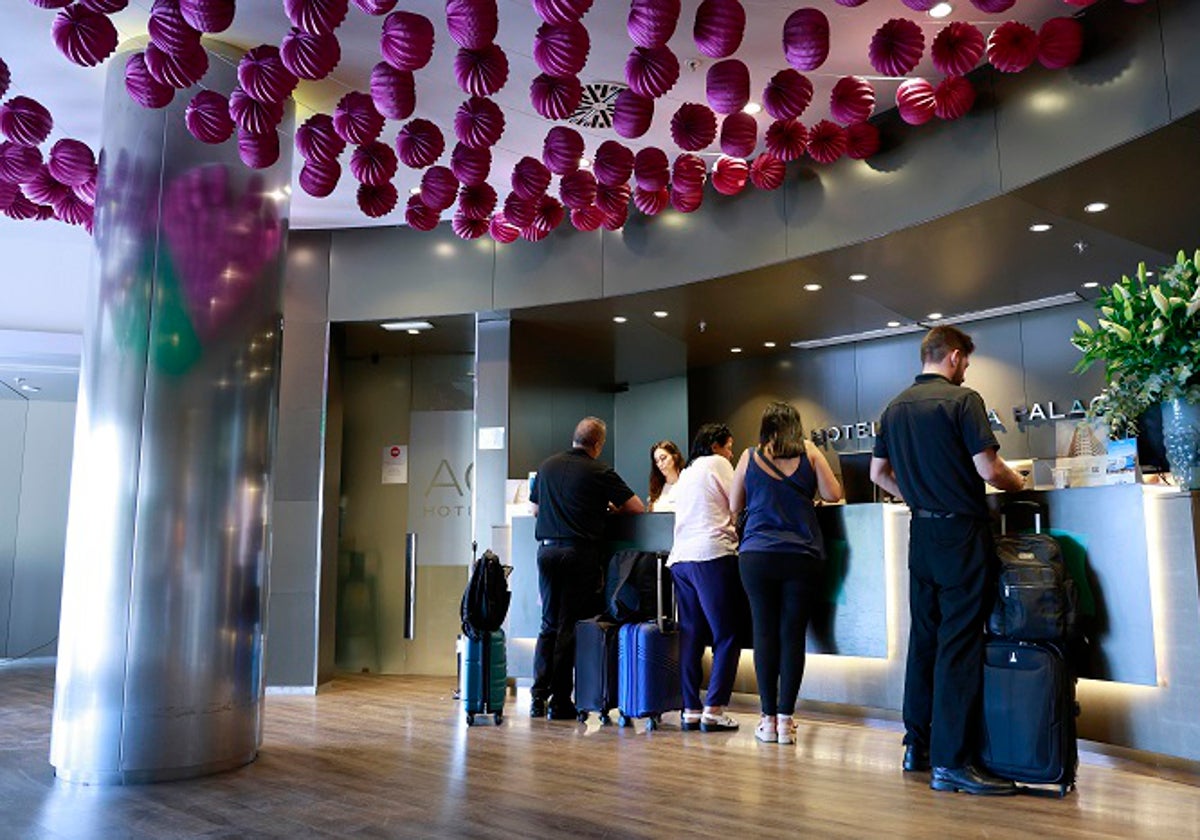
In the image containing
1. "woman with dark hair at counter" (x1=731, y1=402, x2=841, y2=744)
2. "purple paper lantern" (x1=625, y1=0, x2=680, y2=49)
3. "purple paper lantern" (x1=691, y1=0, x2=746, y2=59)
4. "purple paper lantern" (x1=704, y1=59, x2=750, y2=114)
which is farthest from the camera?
"purple paper lantern" (x1=704, y1=59, x2=750, y2=114)

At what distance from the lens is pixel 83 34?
414 cm

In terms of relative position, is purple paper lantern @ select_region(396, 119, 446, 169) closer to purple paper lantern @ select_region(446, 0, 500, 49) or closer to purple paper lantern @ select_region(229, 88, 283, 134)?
purple paper lantern @ select_region(229, 88, 283, 134)

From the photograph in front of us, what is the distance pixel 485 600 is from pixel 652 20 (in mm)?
3214

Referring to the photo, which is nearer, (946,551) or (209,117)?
(946,551)

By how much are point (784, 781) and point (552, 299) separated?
471cm

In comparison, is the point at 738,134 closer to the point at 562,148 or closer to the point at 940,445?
the point at 562,148

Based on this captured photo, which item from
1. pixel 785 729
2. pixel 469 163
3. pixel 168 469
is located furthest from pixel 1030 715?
pixel 469 163

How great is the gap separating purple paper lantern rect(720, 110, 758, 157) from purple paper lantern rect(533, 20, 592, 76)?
5.07 feet

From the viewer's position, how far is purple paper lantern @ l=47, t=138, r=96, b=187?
555 centimetres

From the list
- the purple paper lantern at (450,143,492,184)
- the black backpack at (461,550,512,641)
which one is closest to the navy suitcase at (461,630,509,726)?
the black backpack at (461,550,512,641)

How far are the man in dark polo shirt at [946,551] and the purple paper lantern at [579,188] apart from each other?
8.93 feet

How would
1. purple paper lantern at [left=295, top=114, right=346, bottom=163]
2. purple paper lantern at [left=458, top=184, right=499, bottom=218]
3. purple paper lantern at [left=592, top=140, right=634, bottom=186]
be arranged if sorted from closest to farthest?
purple paper lantern at [left=295, top=114, right=346, bottom=163], purple paper lantern at [left=592, top=140, right=634, bottom=186], purple paper lantern at [left=458, top=184, right=499, bottom=218]

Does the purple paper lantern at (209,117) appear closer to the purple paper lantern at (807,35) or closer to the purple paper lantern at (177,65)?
the purple paper lantern at (177,65)

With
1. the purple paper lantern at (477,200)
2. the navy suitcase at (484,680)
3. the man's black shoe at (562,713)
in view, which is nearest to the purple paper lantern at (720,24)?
the purple paper lantern at (477,200)
